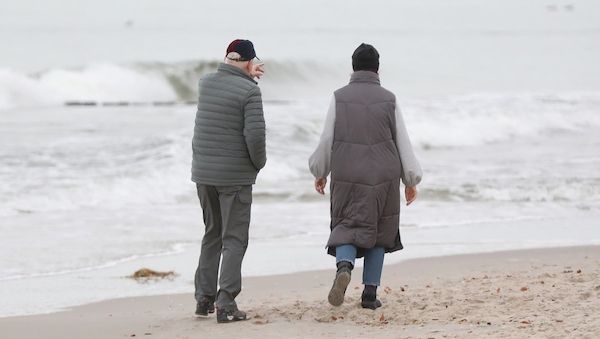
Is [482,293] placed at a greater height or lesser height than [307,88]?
lesser

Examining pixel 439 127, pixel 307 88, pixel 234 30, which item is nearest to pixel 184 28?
pixel 234 30

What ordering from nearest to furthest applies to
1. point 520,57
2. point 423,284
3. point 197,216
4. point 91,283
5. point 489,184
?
point 423,284, point 91,283, point 197,216, point 489,184, point 520,57

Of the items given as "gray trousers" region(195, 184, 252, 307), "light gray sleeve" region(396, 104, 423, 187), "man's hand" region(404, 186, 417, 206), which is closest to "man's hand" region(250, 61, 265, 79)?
"gray trousers" region(195, 184, 252, 307)

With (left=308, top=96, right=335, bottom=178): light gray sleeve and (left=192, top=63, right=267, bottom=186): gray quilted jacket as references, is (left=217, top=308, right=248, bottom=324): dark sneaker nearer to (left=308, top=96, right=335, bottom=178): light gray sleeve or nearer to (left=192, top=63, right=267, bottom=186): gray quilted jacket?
(left=192, top=63, right=267, bottom=186): gray quilted jacket

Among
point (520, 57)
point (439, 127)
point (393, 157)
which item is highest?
point (520, 57)

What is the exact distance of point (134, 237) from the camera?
34.6ft

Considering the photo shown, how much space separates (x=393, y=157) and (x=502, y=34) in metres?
65.3

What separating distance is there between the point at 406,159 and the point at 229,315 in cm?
134

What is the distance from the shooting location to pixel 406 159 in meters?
6.35

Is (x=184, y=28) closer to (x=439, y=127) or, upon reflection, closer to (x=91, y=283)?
(x=439, y=127)

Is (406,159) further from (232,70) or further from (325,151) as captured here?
(232,70)

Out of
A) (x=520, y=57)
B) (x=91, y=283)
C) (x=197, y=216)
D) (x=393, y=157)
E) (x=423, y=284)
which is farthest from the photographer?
(x=520, y=57)

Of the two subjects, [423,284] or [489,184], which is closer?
[423,284]

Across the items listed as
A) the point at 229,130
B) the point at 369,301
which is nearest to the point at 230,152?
the point at 229,130
